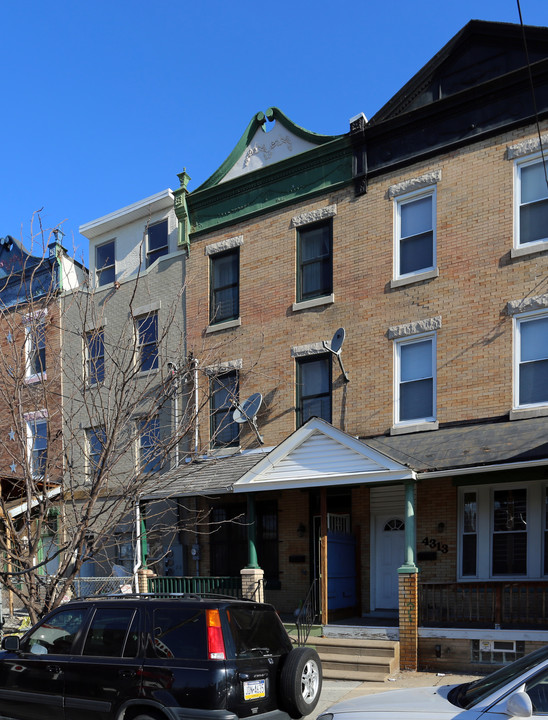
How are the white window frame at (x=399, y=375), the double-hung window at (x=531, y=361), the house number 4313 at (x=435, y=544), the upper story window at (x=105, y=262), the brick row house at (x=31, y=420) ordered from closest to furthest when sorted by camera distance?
the brick row house at (x=31, y=420), the double-hung window at (x=531, y=361), the house number 4313 at (x=435, y=544), the white window frame at (x=399, y=375), the upper story window at (x=105, y=262)

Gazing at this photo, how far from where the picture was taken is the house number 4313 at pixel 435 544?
46.2 ft

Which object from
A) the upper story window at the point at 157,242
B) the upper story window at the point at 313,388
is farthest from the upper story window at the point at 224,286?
the upper story window at the point at 313,388

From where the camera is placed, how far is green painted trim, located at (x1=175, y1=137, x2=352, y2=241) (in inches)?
660

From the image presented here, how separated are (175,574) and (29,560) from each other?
9381 mm

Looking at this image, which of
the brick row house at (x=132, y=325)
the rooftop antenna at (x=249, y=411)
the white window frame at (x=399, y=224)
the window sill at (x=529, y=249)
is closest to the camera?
the window sill at (x=529, y=249)

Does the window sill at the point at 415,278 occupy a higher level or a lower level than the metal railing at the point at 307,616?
higher

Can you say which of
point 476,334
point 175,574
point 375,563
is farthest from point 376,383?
point 175,574

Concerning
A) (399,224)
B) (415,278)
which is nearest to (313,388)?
(415,278)

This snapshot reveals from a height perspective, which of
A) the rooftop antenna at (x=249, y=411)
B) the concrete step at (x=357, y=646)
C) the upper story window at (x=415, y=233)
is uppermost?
the upper story window at (x=415, y=233)

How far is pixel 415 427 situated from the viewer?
14.7 meters

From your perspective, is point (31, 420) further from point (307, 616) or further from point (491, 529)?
point (491, 529)

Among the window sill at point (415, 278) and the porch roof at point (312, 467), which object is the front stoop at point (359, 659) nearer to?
the porch roof at point (312, 467)

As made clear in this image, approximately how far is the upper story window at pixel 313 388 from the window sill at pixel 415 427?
1.78 metres

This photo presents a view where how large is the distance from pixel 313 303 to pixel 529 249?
15.8 feet
